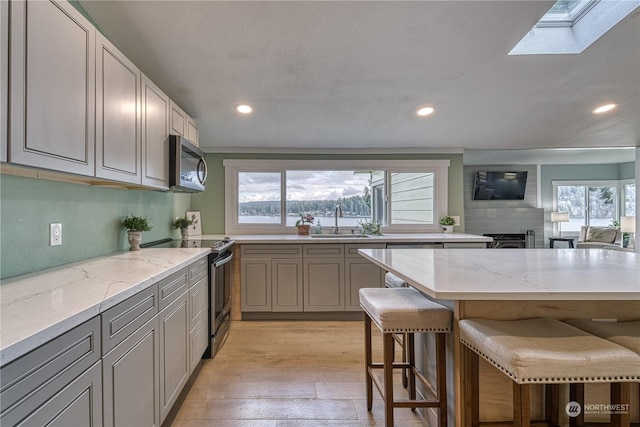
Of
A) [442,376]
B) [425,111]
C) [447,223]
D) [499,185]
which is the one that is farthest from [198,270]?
[499,185]

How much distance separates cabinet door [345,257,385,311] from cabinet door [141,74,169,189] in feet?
6.77

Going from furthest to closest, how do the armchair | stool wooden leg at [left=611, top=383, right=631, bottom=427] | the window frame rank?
the armchair
the window frame
stool wooden leg at [left=611, top=383, right=631, bottom=427]

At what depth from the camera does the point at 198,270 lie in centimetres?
234

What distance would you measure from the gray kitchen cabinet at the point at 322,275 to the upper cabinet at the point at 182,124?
165cm

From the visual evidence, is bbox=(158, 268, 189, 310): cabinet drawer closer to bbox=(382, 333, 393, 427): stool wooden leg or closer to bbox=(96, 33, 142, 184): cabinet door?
bbox=(96, 33, 142, 184): cabinet door

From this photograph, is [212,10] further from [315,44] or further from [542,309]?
[542,309]

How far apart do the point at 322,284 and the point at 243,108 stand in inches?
79.2

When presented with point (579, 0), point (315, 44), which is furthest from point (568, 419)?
point (579, 0)

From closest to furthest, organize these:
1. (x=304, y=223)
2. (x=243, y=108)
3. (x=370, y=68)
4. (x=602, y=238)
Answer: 1. (x=370, y=68)
2. (x=243, y=108)
3. (x=304, y=223)
4. (x=602, y=238)

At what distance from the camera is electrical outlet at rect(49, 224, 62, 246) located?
62.2 inches

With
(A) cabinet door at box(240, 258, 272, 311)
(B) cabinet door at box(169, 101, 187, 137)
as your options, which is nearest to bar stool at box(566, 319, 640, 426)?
(A) cabinet door at box(240, 258, 272, 311)

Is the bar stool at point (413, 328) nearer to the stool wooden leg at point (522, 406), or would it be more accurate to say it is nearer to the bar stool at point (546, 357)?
the bar stool at point (546, 357)

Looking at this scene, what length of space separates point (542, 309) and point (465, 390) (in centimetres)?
50

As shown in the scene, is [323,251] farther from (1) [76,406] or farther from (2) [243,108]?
(1) [76,406]
